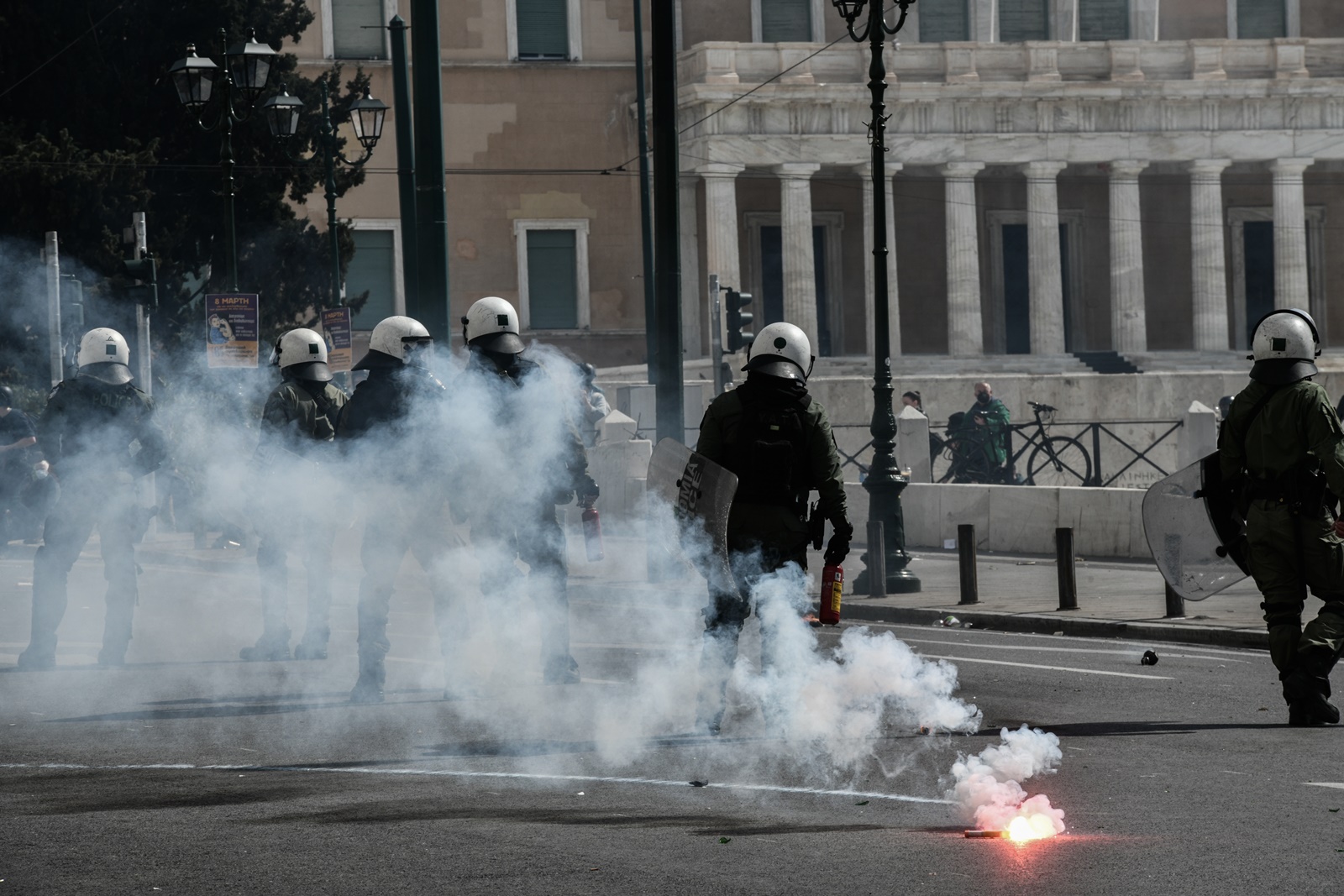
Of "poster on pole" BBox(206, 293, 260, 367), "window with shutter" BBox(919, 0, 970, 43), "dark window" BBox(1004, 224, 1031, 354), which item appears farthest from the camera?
"dark window" BBox(1004, 224, 1031, 354)

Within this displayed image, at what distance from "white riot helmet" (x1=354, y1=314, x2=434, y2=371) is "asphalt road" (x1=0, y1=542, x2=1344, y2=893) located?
150cm

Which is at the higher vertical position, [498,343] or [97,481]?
[498,343]

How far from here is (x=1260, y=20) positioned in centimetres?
4925

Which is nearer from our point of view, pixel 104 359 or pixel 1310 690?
pixel 1310 690

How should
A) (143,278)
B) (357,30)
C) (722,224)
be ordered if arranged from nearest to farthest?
(143,278) < (722,224) < (357,30)

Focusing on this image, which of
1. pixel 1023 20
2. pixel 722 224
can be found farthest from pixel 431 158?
pixel 1023 20

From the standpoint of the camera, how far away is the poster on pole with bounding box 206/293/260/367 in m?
22.0

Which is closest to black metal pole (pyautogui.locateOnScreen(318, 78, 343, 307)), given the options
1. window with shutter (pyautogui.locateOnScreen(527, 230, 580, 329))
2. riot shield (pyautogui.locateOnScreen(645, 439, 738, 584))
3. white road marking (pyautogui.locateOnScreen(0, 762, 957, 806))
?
window with shutter (pyautogui.locateOnScreen(527, 230, 580, 329))

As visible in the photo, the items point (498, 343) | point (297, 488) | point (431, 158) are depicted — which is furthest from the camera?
point (431, 158)

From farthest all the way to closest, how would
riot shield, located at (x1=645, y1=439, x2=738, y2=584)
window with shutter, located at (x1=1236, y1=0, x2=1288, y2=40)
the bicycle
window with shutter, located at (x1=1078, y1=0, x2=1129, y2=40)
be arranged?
window with shutter, located at (x1=1236, y1=0, x2=1288, y2=40)
window with shutter, located at (x1=1078, y1=0, x2=1129, y2=40)
the bicycle
riot shield, located at (x1=645, y1=439, x2=738, y2=584)

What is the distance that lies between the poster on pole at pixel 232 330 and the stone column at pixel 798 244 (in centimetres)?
2171

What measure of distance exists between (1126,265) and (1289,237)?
378cm

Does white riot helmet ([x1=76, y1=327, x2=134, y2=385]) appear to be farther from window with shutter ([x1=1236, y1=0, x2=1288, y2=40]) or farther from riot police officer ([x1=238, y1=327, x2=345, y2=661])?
window with shutter ([x1=1236, y1=0, x2=1288, y2=40])

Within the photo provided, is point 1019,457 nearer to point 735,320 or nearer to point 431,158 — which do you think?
point 735,320
